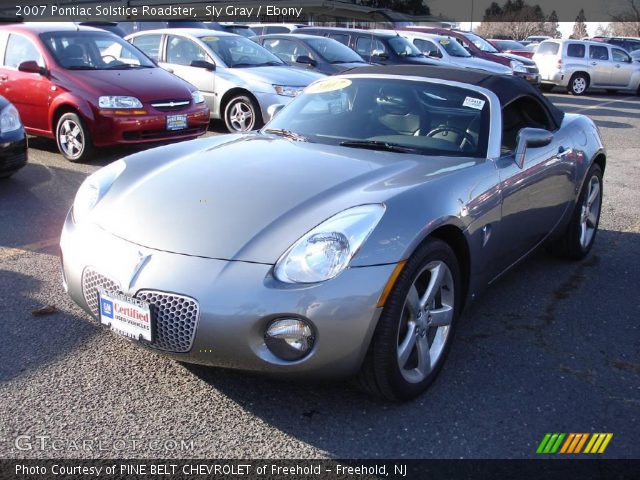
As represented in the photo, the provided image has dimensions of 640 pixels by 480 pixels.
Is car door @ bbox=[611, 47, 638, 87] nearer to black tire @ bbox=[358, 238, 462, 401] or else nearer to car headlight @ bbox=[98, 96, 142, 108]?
car headlight @ bbox=[98, 96, 142, 108]

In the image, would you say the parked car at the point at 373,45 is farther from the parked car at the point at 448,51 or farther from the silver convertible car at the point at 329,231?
the silver convertible car at the point at 329,231

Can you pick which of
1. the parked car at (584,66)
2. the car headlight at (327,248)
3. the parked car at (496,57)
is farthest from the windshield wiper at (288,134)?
the parked car at (584,66)

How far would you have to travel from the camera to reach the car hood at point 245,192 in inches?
115

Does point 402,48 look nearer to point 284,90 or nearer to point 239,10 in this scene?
point 284,90

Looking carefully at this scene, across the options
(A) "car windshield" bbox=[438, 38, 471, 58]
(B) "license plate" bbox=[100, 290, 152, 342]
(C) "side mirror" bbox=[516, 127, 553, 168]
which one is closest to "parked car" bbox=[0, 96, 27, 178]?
(B) "license plate" bbox=[100, 290, 152, 342]

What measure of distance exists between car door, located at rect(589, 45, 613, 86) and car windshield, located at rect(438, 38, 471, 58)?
4.61 metres

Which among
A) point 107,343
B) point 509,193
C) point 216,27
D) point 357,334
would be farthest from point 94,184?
point 216,27

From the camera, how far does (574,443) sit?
284 cm

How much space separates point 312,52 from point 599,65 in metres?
11.9

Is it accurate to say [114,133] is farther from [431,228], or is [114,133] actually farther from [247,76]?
[431,228]

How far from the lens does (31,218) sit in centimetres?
561

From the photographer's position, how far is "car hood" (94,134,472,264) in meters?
2.92

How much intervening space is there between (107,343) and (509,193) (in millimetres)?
2275

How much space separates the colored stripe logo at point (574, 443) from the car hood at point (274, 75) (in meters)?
7.43
